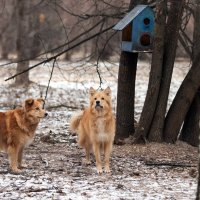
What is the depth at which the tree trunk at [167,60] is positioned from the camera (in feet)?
36.0

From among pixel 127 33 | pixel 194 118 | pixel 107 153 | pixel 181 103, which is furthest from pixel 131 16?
pixel 107 153

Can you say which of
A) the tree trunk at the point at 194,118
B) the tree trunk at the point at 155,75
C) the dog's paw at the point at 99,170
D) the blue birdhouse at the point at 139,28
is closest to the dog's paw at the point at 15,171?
the dog's paw at the point at 99,170

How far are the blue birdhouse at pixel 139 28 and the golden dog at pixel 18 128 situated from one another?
2951 millimetres

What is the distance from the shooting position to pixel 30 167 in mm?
9188

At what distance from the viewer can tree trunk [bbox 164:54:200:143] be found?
11.2 m

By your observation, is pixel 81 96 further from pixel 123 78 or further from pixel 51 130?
pixel 123 78

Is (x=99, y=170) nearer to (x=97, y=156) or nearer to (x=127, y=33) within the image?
(x=97, y=156)

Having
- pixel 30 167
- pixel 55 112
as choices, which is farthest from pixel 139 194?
pixel 55 112

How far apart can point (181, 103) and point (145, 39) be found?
1571mm

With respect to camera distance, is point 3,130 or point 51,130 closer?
point 3,130

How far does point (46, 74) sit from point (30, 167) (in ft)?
69.1

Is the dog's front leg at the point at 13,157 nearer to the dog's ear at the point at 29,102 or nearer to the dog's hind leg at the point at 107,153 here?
the dog's ear at the point at 29,102

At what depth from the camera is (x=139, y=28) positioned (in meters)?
11.3

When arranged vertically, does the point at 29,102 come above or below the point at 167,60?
below
